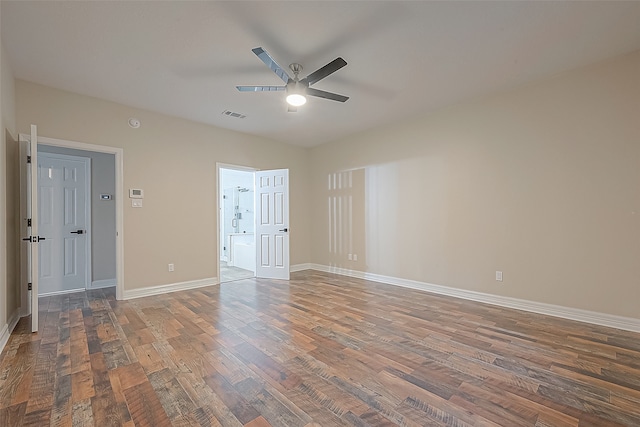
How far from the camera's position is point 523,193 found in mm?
3529

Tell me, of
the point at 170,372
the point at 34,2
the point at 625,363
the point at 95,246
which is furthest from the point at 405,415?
the point at 95,246

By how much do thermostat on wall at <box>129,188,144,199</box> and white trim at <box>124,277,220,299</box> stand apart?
55.1 inches

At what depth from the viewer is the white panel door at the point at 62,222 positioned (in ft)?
14.4

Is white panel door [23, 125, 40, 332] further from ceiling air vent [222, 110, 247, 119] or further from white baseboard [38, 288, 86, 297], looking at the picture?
ceiling air vent [222, 110, 247, 119]

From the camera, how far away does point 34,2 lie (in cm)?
212

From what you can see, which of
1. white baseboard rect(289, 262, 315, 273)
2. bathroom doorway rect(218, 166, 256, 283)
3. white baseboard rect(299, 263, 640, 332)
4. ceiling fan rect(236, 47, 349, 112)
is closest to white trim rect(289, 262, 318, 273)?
white baseboard rect(289, 262, 315, 273)

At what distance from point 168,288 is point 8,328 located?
1782 mm

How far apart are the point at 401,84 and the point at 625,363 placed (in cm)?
342

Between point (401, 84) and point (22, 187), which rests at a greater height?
point (401, 84)

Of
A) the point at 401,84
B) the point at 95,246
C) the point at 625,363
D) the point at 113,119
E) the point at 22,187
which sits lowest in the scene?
the point at 625,363

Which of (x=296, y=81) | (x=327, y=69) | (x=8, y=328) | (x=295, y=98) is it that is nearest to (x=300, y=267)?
(x=295, y=98)

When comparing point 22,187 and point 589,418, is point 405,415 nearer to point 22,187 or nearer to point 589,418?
point 589,418

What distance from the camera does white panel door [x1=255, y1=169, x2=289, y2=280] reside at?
538 centimetres

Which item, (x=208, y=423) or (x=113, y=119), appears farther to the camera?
(x=113, y=119)
